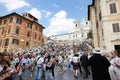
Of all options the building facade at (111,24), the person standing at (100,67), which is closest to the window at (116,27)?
the building facade at (111,24)

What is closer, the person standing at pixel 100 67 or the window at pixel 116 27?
the person standing at pixel 100 67

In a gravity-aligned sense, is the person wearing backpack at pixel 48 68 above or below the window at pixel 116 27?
below

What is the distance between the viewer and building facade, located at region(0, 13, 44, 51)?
3844 centimetres

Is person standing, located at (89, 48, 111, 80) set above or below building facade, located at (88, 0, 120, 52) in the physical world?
below

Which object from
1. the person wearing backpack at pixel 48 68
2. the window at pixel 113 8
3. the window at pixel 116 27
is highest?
the window at pixel 113 8

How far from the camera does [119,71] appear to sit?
3787mm

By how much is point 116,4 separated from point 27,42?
2999 cm

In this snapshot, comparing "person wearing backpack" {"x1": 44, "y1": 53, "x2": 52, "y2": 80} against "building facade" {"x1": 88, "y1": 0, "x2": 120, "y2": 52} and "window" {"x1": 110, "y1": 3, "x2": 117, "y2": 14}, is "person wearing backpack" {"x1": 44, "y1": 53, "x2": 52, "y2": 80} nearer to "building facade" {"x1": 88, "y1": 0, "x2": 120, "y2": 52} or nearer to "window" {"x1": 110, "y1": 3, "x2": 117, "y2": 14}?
"building facade" {"x1": 88, "y1": 0, "x2": 120, "y2": 52}

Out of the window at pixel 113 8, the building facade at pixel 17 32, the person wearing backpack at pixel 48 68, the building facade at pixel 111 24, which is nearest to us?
the person wearing backpack at pixel 48 68

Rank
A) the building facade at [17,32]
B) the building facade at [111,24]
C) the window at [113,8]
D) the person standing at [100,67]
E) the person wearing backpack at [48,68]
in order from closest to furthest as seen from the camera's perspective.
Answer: the person standing at [100,67]
the person wearing backpack at [48,68]
the building facade at [111,24]
the window at [113,8]
the building facade at [17,32]

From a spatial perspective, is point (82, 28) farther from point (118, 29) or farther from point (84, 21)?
point (118, 29)

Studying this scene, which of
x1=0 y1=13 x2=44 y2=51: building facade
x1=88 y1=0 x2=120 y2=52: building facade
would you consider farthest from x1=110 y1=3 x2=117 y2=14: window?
x1=0 y1=13 x2=44 y2=51: building facade

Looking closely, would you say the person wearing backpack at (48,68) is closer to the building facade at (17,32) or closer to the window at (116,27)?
the window at (116,27)

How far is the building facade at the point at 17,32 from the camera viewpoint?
1513 inches
